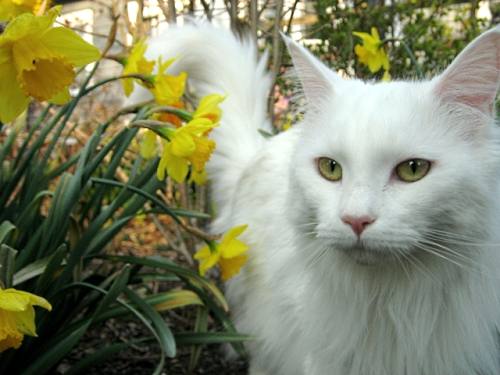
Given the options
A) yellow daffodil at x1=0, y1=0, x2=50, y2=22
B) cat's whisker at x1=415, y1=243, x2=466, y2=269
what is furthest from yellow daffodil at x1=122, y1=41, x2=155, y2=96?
cat's whisker at x1=415, y1=243, x2=466, y2=269

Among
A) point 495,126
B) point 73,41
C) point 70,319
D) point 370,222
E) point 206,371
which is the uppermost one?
point 73,41

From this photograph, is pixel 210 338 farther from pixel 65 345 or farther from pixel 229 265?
pixel 65 345

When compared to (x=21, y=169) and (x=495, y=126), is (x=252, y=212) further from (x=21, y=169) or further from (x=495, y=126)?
(x=495, y=126)

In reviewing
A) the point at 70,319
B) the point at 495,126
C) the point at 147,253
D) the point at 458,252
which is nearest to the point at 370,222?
the point at 458,252

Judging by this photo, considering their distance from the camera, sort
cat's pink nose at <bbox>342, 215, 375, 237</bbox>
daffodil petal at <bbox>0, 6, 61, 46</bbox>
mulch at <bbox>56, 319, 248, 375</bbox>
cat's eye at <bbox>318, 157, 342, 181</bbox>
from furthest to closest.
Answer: mulch at <bbox>56, 319, 248, 375</bbox>, cat's eye at <bbox>318, 157, 342, 181</bbox>, cat's pink nose at <bbox>342, 215, 375, 237</bbox>, daffodil petal at <bbox>0, 6, 61, 46</bbox>

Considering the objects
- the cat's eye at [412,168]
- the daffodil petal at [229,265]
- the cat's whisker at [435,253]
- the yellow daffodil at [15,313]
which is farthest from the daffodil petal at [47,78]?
the daffodil petal at [229,265]

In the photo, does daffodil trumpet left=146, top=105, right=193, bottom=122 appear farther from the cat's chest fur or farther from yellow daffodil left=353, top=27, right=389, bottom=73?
yellow daffodil left=353, top=27, right=389, bottom=73

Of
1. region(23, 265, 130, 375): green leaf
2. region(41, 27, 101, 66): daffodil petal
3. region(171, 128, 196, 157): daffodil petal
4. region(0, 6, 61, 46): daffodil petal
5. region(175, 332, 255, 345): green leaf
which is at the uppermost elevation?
region(0, 6, 61, 46): daffodil petal
